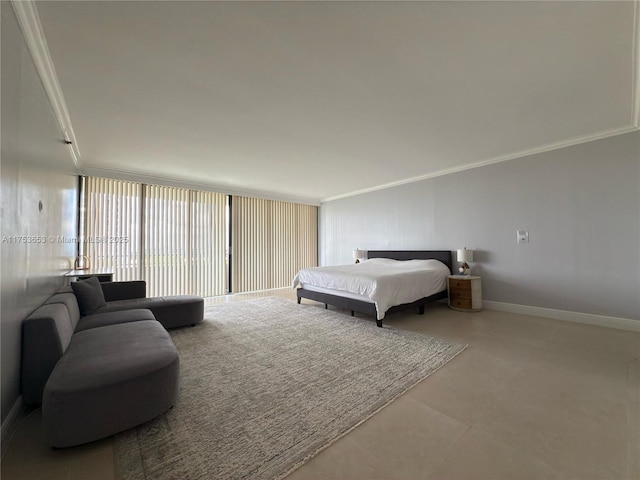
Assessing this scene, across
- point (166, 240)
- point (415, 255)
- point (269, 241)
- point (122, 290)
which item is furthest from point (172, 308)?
point (415, 255)

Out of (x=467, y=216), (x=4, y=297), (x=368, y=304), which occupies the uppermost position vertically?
(x=467, y=216)

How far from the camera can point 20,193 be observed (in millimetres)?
1638

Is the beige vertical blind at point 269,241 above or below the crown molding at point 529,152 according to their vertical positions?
below

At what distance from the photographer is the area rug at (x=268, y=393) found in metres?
1.33

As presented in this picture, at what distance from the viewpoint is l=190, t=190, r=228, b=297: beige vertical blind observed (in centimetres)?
573

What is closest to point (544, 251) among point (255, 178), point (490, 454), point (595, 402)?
point (595, 402)

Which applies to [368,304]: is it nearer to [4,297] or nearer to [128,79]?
[4,297]

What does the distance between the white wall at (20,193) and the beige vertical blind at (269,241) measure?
3.87 meters

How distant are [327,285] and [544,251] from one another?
343 cm

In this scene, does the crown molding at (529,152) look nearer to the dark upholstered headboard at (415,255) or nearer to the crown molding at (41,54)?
the dark upholstered headboard at (415,255)

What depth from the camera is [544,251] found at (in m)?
3.87

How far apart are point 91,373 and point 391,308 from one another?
3.20 m

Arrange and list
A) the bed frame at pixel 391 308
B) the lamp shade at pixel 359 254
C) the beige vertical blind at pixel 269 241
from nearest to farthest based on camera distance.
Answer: the bed frame at pixel 391 308
the beige vertical blind at pixel 269 241
the lamp shade at pixel 359 254

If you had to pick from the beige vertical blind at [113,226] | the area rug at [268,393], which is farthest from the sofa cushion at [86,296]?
the beige vertical blind at [113,226]
